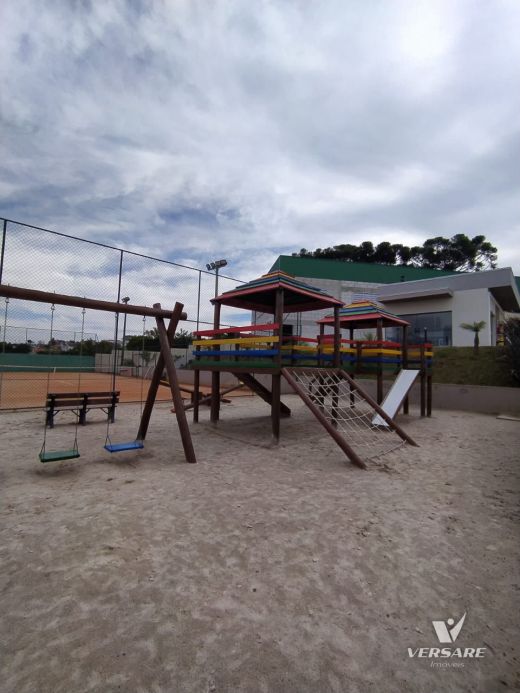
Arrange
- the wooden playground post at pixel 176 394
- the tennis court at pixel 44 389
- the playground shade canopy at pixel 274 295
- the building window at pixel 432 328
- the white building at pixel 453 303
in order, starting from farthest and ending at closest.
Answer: the building window at pixel 432 328, the white building at pixel 453 303, the tennis court at pixel 44 389, the playground shade canopy at pixel 274 295, the wooden playground post at pixel 176 394

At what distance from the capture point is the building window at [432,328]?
880 inches

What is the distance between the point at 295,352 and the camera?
880cm

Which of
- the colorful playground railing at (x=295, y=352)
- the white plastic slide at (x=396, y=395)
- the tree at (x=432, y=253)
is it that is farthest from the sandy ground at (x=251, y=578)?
the tree at (x=432, y=253)

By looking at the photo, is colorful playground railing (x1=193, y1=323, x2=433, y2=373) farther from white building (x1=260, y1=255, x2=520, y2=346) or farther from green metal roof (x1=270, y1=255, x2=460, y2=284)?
green metal roof (x1=270, y1=255, x2=460, y2=284)

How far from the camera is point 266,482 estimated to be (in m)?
5.03

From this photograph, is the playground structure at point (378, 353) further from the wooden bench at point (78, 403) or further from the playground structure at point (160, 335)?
the wooden bench at point (78, 403)

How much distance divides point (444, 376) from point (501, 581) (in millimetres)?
15924

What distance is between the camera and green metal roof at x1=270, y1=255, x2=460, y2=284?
33.8m

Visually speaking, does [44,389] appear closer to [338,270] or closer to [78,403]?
[78,403]

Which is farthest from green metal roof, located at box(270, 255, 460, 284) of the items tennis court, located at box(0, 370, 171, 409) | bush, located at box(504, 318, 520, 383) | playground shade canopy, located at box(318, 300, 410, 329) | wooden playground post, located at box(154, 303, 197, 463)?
wooden playground post, located at box(154, 303, 197, 463)

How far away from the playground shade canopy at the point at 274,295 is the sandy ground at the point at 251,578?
409cm

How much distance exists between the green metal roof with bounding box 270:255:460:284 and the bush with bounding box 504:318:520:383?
2025 cm

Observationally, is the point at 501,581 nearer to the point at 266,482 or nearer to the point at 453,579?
the point at 453,579

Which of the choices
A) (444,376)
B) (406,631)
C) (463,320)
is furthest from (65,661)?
(463,320)
